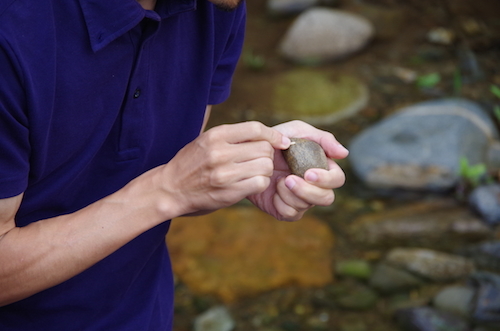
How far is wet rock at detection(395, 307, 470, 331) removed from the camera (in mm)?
3141

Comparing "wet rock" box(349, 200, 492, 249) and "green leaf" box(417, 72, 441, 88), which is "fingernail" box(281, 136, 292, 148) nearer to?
"wet rock" box(349, 200, 492, 249)

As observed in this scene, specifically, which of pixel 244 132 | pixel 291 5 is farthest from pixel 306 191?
pixel 291 5

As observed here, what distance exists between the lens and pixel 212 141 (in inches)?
54.4

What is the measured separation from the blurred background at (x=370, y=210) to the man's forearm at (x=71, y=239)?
2.09m

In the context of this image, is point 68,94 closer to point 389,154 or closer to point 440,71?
point 389,154

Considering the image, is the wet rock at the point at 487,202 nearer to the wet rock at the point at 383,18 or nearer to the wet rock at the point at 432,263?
the wet rock at the point at 432,263

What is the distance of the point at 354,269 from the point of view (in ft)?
11.9

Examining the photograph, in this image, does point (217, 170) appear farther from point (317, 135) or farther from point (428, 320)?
point (428, 320)

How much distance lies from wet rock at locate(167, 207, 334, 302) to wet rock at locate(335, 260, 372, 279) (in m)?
0.07

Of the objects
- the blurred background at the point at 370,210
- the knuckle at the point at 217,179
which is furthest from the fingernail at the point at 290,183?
the blurred background at the point at 370,210

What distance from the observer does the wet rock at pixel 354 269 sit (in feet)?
11.8

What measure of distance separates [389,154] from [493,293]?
1.37 m

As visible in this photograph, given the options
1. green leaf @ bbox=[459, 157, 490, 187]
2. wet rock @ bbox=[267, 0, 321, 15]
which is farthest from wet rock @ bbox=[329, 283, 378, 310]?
wet rock @ bbox=[267, 0, 321, 15]

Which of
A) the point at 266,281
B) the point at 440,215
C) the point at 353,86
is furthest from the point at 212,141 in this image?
the point at 353,86
